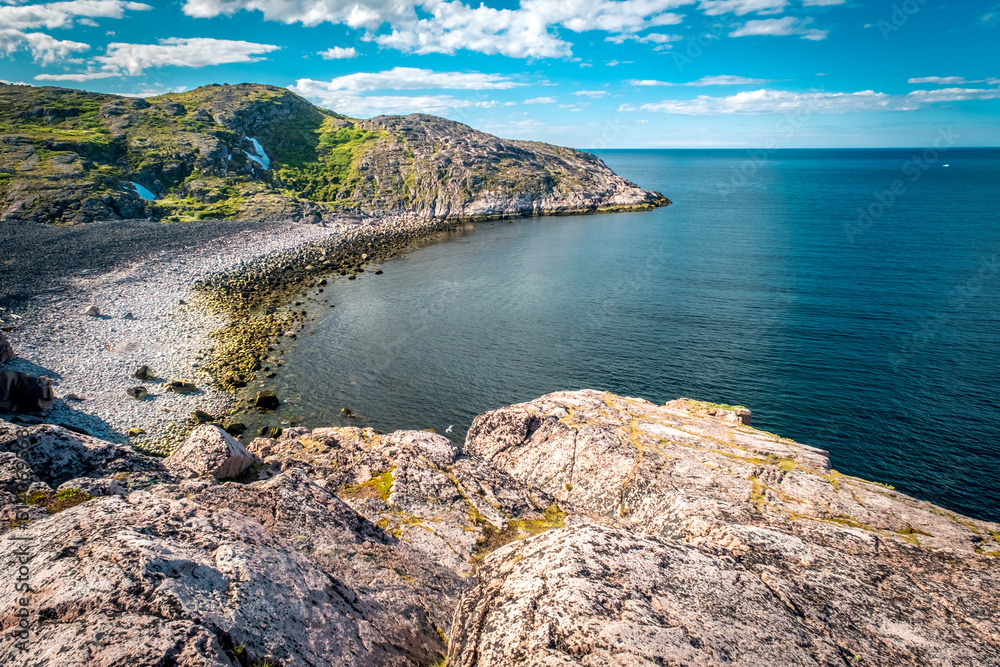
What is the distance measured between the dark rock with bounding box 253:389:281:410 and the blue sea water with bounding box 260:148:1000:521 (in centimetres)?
106

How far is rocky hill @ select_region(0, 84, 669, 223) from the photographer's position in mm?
108500

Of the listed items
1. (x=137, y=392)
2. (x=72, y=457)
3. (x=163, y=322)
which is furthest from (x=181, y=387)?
(x=72, y=457)

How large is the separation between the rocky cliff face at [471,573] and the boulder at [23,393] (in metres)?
19.8

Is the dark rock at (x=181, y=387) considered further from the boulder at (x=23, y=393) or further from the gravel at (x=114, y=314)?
the boulder at (x=23, y=393)

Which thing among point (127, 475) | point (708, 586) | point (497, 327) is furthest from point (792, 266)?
point (127, 475)

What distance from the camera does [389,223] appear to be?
131750mm

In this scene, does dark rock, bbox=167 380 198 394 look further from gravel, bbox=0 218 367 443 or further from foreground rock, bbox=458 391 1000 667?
foreground rock, bbox=458 391 1000 667

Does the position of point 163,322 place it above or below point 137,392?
above

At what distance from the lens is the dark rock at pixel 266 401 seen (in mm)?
41750

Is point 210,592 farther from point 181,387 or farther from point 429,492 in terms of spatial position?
point 181,387

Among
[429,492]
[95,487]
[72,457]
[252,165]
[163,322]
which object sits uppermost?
[252,165]

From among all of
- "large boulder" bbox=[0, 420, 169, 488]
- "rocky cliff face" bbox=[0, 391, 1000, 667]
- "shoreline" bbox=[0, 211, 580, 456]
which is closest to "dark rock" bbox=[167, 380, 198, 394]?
"shoreline" bbox=[0, 211, 580, 456]

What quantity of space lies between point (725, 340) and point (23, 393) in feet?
201

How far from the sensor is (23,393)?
30.9 meters
